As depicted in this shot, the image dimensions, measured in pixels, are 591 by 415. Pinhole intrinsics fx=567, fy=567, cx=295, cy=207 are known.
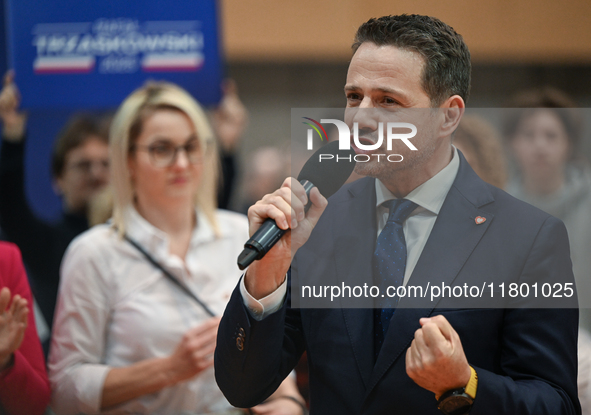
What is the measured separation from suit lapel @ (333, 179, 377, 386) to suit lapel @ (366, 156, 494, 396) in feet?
0.17

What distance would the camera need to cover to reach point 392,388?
1163 mm

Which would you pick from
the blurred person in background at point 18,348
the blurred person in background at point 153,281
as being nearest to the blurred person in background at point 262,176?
the blurred person in background at point 153,281

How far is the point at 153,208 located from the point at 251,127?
3402 mm

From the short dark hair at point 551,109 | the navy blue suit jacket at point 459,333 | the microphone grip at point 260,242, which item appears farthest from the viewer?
the short dark hair at point 551,109

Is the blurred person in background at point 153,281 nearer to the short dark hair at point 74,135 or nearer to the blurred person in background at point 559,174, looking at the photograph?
the short dark hair at point 74,135

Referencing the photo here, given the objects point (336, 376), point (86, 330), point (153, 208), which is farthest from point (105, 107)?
point (336, 376)

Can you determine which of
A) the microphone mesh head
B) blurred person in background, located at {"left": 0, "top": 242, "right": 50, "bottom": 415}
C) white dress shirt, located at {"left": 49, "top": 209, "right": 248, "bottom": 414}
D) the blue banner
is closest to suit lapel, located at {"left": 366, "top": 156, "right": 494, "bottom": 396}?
the microphone mesh head

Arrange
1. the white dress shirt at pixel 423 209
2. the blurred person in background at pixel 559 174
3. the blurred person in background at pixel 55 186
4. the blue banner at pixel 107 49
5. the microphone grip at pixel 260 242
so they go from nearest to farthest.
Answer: the microphone grip at pixel 260 242 < the white dress shirt at pixel 423 209 < the blurred person in background at pixel 559 174 < the blurred person in background at pixel 55 186 < the blue banner at pixel 107 49

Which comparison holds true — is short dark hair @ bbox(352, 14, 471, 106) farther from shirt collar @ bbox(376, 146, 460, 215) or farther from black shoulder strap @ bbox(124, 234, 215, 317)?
black shoulder strap @ bbox(124, 234, 215, 317)

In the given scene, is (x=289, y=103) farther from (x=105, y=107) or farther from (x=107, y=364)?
(x=107, y=364)

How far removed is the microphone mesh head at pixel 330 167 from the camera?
1196 mm

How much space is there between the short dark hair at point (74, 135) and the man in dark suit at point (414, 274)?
1.53 m

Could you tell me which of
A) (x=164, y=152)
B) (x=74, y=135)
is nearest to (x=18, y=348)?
(x=164, y=152)

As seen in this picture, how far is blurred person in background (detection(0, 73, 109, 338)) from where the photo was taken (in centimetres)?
216
